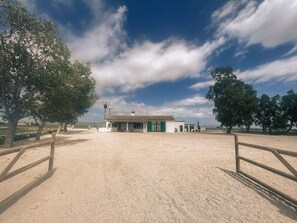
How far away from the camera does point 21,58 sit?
14.8 meters

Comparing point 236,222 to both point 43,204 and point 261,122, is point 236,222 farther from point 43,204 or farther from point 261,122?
point 261,122

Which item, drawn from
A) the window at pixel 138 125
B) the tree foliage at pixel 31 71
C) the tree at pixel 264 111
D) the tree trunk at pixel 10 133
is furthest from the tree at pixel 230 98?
the tree trunk at pixel 10 133

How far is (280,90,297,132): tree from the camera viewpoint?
46.6 m

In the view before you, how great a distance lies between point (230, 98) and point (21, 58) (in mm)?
37051

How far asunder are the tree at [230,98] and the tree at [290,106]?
11.7 meters

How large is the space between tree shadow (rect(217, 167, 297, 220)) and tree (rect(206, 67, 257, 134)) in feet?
119

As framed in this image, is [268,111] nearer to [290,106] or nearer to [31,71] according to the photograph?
[290,106]

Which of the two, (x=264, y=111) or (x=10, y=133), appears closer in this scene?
(x=10, y=133)

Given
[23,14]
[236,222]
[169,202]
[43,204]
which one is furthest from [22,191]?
[23,14]

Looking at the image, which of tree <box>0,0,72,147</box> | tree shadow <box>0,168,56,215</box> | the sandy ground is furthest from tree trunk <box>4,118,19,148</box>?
tree shadow <box>0,168,56,215</box>

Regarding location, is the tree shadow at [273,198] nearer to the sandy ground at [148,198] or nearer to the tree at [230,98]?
the sandy ground at [148,198]

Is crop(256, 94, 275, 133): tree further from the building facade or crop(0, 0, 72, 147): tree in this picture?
crop(0, 0, 72, 147): tree

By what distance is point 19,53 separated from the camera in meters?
14.8

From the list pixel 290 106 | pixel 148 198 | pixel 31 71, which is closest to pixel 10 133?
pixel 31 71
